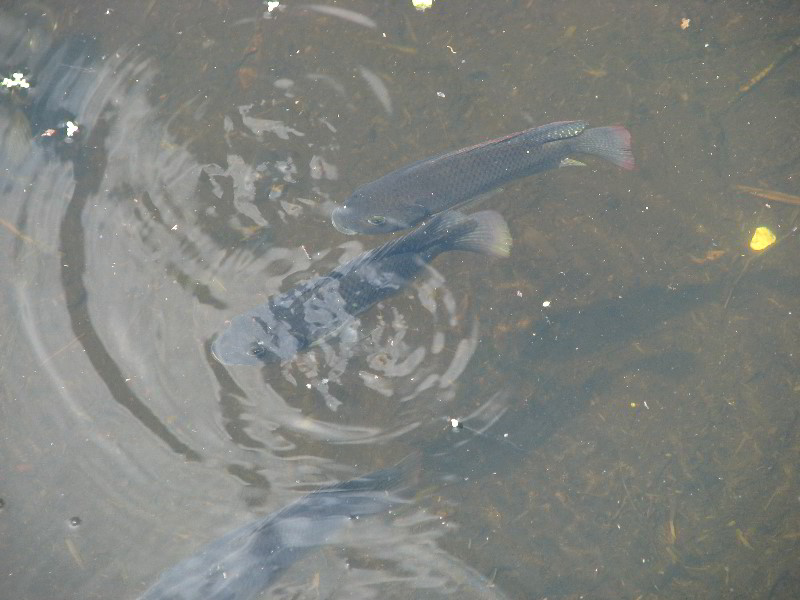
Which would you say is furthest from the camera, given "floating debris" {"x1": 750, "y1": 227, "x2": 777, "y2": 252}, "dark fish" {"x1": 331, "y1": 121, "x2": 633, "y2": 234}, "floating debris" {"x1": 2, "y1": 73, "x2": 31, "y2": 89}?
"floating debris" {"x1": 750, "y1": 227, "x2": 777, "y2": 252}

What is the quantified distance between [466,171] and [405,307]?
1.11 meters

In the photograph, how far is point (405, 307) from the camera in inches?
166

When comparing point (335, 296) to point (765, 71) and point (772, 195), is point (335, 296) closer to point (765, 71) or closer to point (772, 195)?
point (772, 195)

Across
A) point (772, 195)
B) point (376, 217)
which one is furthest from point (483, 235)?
point (772, 195)

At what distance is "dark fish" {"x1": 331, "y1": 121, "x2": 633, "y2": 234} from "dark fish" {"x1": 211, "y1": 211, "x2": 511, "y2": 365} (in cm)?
16

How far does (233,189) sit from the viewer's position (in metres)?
4.29

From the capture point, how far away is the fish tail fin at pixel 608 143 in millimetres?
3734

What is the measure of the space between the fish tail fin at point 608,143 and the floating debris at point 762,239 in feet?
4.52

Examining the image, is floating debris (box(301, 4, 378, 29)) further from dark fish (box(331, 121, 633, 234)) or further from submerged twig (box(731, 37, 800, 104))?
submerged twig (box(731, 37, 800, 104))

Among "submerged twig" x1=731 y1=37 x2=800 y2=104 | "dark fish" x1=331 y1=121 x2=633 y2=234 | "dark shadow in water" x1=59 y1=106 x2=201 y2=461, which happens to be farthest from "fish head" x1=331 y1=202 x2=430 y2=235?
"submerged twig" x1=731 y1=37 x2=800 y2=104

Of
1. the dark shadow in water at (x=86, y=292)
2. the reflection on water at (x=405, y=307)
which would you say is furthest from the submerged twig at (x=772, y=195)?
the dark shadow in water at (x=86, y=292)

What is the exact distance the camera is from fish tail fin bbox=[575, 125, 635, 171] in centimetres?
373

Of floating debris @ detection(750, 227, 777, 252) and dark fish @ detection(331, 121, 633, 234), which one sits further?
floating debris @ detection(750, 227, 777, 252)

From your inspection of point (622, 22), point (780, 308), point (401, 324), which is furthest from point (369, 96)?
point (780, 308)
